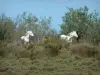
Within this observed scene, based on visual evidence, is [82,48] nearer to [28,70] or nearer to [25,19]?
[28,70]

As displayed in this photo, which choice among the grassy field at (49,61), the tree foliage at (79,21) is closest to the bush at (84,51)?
the grassy field at (49,61)

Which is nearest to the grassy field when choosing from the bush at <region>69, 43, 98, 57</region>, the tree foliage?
the bush at <region>69, 43, 98, 57</region>

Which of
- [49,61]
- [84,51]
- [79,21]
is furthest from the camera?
[79,21]

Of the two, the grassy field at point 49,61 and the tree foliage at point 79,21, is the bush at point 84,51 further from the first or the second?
the tree foliage at point 79,21

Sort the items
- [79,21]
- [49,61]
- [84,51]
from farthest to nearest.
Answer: [79,21] → [84,51] → [49,61]

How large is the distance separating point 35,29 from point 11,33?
8380 mm

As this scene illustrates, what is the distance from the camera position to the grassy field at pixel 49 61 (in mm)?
10992

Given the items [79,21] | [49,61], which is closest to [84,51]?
[49,61]

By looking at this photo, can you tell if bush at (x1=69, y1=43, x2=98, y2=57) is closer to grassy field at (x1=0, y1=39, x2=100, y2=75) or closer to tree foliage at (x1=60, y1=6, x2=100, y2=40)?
grassy field at (x1=0, y1=39, x2=100, y2=75)

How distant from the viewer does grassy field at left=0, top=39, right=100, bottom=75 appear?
10992 millimetres

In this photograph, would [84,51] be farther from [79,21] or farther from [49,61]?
[79,21]

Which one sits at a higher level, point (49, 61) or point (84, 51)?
point (84, 51)

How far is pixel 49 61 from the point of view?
45.5 ft

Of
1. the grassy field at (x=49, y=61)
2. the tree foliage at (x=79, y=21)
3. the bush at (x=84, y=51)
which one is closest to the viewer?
the grassy field at (x=49, y=61)
